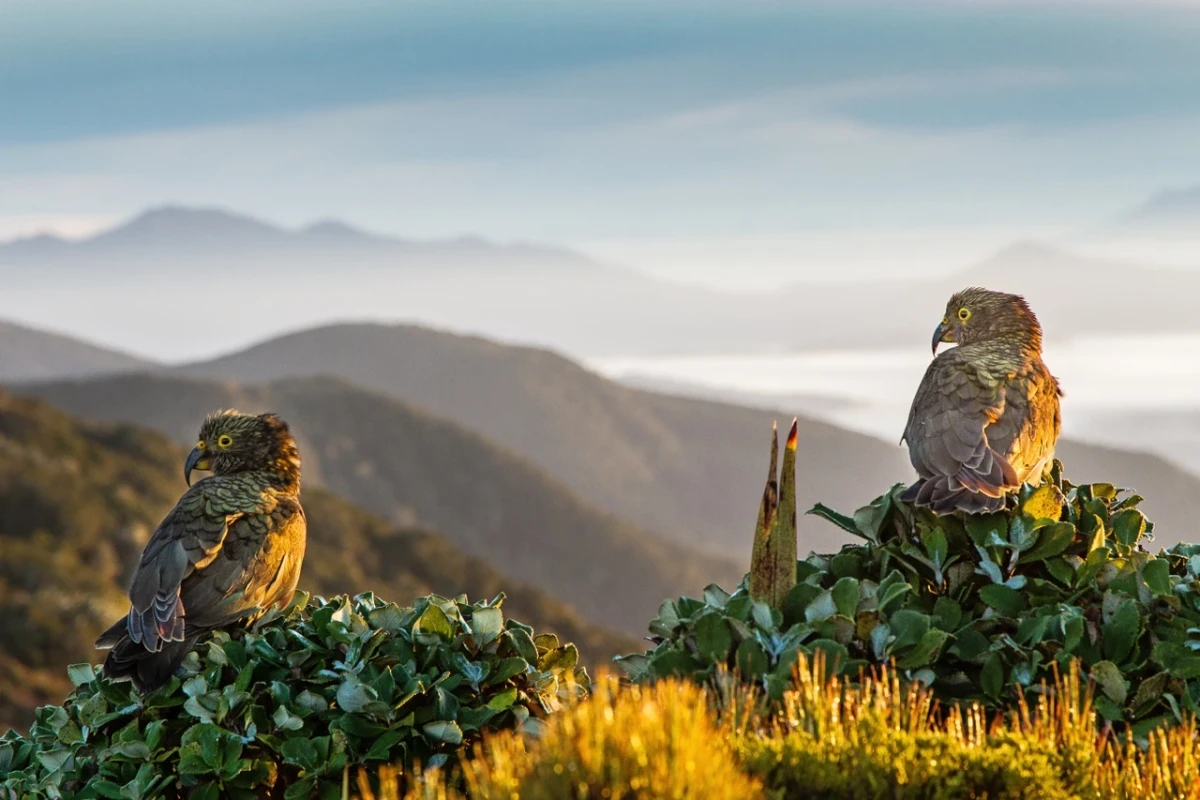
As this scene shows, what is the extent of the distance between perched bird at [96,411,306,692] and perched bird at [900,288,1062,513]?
4370mm

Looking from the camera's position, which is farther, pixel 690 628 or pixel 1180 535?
pixel 1180 535

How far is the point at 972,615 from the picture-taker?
7.53m

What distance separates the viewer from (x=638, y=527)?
278ft

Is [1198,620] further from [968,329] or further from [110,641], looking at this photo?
[110,641]

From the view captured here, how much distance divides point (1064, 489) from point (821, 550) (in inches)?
75.9

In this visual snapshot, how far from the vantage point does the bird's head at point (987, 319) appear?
962cm

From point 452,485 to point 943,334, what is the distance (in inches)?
3132

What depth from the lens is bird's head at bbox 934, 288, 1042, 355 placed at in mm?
9617

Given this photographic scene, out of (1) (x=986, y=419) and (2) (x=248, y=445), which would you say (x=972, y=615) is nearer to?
(1) (x=986, y=419)

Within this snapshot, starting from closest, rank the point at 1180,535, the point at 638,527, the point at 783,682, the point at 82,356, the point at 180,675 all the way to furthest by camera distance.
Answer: the point at 783,682 → the point at 180,675 → the point at 1180,535 → the point at 638,527 → the point at 82,356

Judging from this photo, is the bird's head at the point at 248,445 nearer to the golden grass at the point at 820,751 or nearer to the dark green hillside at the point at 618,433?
the golden grass at the point at 820,751

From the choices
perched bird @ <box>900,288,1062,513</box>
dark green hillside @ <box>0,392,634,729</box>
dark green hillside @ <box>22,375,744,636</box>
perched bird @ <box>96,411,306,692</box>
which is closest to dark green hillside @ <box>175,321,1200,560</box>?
dark green hillside @ <box>22,375,744,636</box>

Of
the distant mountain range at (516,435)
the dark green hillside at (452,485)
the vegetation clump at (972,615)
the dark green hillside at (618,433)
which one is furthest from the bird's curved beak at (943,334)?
the dark green hillside at (618,433)

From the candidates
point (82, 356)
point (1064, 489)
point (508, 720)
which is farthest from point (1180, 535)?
point (82, 356)
